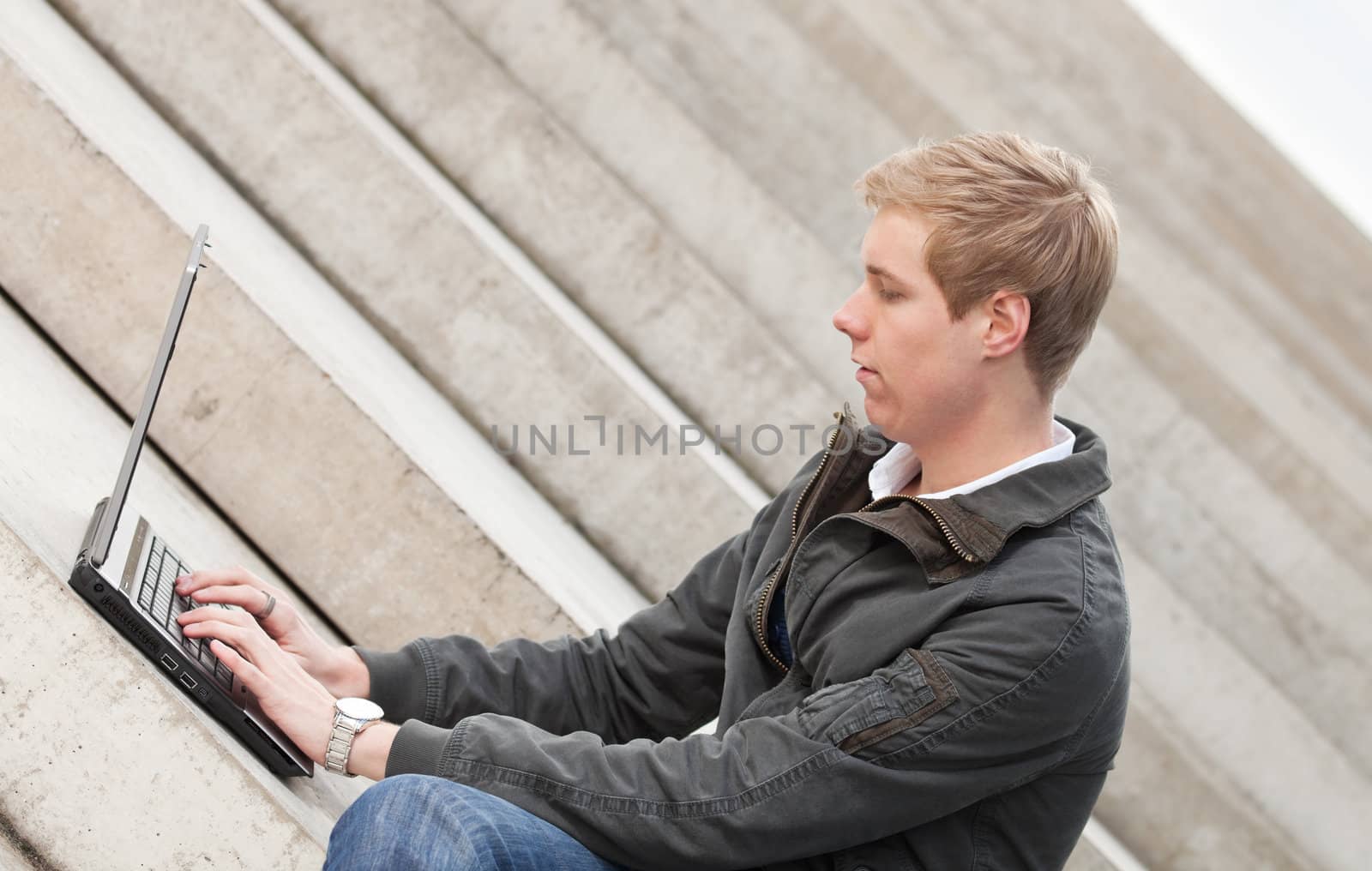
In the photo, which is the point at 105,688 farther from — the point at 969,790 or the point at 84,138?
the point at 84,138

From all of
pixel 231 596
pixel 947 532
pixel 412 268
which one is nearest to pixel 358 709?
pixel 231 596

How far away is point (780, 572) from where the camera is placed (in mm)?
1560

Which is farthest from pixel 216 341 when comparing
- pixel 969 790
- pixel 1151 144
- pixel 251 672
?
pixel 1151 144

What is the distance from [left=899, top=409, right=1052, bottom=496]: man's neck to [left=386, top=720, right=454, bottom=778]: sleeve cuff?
602mm

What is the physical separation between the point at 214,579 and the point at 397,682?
0.27 meters

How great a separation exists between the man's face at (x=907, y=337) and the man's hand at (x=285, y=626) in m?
0.76

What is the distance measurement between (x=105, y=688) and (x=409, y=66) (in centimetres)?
289

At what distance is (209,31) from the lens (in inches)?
129

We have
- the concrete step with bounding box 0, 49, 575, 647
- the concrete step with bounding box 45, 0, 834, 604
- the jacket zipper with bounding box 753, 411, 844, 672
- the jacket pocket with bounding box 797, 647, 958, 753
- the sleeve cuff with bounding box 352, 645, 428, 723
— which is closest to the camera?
the jacket pocket with bounding box 797, 647, 958, 753

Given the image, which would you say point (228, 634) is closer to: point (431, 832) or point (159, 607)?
point (159, 607)

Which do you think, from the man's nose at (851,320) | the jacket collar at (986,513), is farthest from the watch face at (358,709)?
the man's nose at (851,320)

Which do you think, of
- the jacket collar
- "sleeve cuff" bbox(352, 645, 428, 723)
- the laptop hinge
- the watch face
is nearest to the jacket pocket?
the jacket collar

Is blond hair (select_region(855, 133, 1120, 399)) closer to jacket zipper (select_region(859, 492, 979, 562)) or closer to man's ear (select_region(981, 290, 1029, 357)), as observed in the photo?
man's ear (select_region(981, 290, 1029, 357))

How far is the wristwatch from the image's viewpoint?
1.44m
